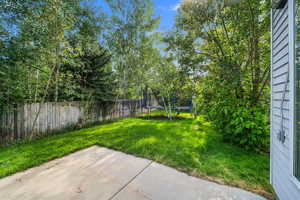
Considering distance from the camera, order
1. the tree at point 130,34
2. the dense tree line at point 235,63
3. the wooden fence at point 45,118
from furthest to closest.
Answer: the tree at point 130,34 < the wooden fence at point 45,118 < the dense tree line at point 235,63

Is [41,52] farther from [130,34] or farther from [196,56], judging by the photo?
[130,34]

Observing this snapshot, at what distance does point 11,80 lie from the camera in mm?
2914

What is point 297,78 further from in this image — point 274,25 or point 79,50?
point 79,50

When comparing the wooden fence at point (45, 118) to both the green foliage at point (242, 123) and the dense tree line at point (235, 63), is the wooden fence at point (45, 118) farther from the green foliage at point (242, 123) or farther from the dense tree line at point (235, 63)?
the green foliage at point (242, 123)

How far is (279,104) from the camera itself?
5.08ft

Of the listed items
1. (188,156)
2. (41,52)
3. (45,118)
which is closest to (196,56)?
(188,156)

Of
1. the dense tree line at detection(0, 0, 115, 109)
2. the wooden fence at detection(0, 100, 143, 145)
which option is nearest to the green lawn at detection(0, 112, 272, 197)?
the wooden fence at detection(0, 100, 143, 145)

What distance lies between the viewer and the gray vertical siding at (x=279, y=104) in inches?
48.3

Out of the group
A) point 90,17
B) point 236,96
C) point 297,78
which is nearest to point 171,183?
point 297,78

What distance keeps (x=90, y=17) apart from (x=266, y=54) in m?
6.71

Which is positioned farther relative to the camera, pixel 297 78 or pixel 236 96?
pixel 236 96

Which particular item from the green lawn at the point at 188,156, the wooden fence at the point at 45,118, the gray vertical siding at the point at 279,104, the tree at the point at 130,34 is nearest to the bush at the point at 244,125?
the green lawn at the point at 188,156

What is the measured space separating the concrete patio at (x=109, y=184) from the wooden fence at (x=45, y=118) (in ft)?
7.25

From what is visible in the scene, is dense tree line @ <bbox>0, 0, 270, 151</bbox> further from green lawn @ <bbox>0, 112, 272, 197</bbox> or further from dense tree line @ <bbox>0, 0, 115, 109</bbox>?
green lawn @ <bbox>0, 112, 272, 197</bbox>
